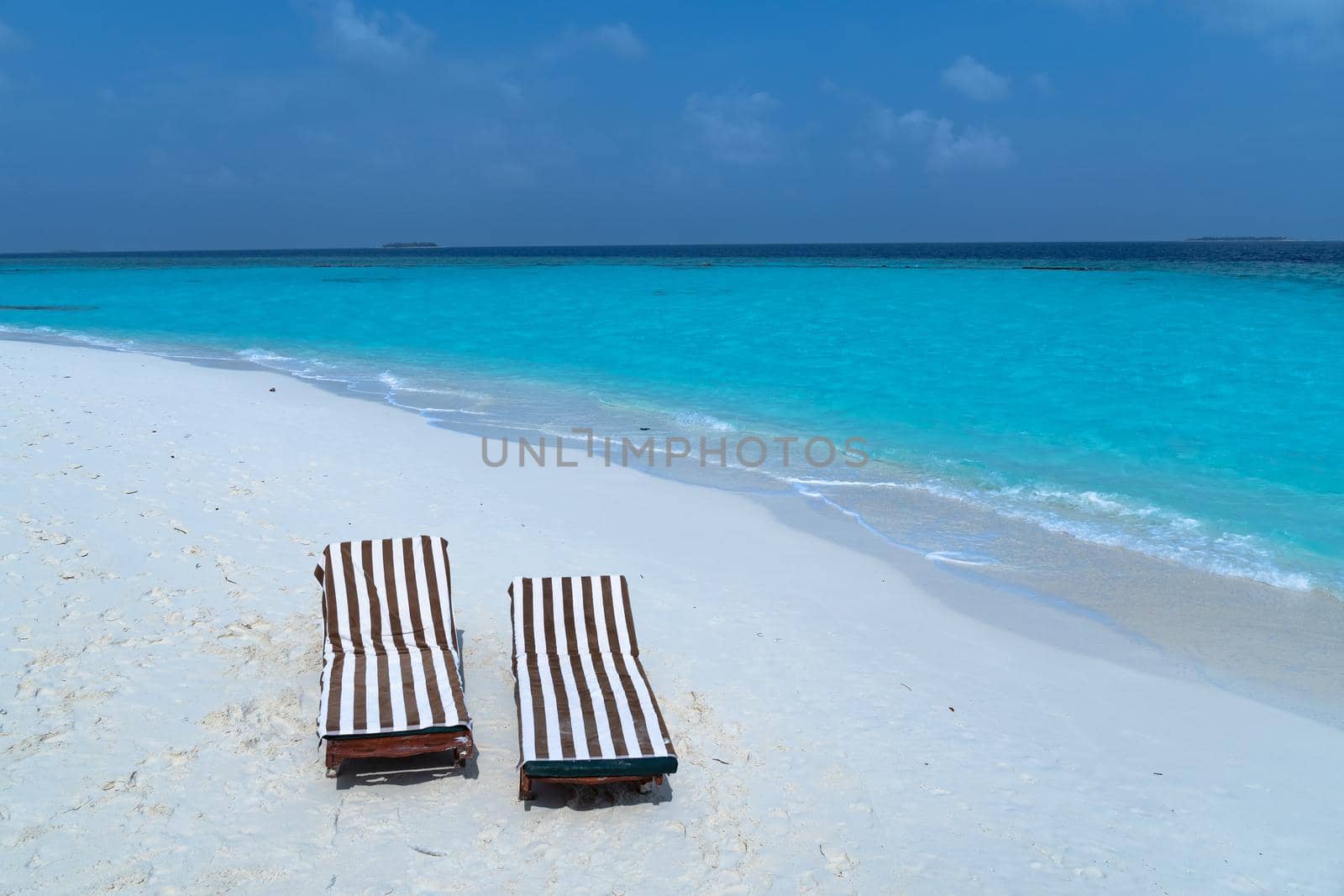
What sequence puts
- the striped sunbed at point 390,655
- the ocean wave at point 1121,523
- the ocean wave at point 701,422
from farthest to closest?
the ocean wave at point 701,422 → the ocean wave at point 1121,523 → the striped sunbed at point 390,655

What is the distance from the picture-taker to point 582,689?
4965 millimetres

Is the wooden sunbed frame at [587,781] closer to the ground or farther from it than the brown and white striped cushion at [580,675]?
closer to the ground

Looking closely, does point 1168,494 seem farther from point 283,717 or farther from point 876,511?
point 283,717

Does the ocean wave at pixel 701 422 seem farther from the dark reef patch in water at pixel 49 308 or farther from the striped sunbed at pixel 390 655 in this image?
the dark reef patch in water at pixel 49 308

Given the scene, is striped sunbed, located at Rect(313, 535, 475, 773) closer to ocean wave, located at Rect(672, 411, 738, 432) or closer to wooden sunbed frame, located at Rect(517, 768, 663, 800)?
wooden sunbed frame, located at Rect(517, 768, 663, 800)

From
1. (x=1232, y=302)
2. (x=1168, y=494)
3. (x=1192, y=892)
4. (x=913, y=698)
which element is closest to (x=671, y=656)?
(x=913, y=698)

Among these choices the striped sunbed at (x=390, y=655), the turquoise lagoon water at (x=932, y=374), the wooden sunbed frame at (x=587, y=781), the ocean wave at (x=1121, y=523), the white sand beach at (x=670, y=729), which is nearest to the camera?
the white sand beach at (x=670, y=729)

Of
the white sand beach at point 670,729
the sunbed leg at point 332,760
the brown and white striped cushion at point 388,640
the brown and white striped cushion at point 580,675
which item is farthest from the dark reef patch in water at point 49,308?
the sunbed leg at point 332,760

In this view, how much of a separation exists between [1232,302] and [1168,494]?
24.8 metres

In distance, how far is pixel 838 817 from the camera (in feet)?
14.3

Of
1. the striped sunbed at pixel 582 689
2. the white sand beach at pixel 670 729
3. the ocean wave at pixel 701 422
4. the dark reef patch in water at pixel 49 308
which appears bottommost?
the white sand beach at pixel 670 729

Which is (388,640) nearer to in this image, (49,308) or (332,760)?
(332,760)

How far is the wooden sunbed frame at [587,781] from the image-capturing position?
4.30m

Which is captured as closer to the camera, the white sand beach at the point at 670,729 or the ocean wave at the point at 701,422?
the white sand beach at the point at 670,729
